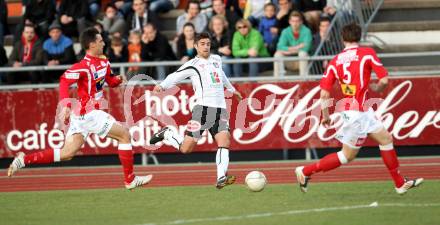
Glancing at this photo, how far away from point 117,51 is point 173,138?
6.01 m

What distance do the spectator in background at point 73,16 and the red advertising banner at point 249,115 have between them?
2.94m

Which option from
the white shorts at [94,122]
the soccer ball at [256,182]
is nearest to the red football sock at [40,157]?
the white shorts at [94,122]

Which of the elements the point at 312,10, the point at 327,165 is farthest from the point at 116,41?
the point at 327,165

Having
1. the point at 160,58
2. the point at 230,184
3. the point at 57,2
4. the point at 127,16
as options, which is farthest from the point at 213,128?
the point at 57,2

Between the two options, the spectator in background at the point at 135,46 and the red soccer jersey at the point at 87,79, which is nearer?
the red soccer jersey at the point at 87,79

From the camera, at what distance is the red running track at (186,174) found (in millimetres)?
15477

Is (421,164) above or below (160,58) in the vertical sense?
below

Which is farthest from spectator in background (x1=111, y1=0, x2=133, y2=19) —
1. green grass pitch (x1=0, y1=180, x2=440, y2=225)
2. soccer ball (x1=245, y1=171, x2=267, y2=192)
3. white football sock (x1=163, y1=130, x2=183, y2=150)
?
soccer ball (x1=245, y1=171, x2=267, y2=192)

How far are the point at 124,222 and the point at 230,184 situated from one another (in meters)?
2.96

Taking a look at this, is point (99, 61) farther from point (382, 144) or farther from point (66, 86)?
point (382, 144)

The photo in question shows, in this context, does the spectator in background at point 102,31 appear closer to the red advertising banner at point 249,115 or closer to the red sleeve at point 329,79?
the red advertising banner at point 249,115

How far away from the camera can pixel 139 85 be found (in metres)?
19.1

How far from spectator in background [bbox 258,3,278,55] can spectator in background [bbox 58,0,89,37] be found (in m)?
3.79

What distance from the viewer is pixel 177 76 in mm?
13617
